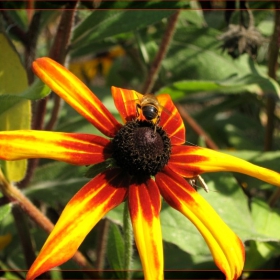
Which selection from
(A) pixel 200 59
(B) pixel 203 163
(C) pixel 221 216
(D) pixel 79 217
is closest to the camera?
(D) pixel 79 217

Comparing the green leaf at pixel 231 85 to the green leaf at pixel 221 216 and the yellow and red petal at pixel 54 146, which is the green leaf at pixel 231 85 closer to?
the green leaf at pixel 221 216

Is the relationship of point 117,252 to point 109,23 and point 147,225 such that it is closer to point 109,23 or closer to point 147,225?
point 147,225

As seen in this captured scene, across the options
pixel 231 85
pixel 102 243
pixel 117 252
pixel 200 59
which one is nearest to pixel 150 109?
pixel 117 252

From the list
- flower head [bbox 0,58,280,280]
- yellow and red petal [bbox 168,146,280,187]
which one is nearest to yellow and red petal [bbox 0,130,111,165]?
flower head [bbox 0,58,280,280]

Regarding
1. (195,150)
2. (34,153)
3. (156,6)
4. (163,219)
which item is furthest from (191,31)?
(34,153)

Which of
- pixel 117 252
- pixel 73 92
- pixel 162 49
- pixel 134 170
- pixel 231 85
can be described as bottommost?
pixel 117 252

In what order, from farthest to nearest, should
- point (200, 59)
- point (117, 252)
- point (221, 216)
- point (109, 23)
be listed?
point (200, 59) < point (109, 23) < point (221, 216) < point (117, 252)

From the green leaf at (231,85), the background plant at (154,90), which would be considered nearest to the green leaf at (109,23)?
the background plant at (154,90)

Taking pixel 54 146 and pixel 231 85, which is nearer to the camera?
pixel 54 146

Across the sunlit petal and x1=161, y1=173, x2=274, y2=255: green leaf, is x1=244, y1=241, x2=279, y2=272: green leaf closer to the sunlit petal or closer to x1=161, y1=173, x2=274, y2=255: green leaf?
x1=161, y1=173, x2=274, y2=255: green leaf
